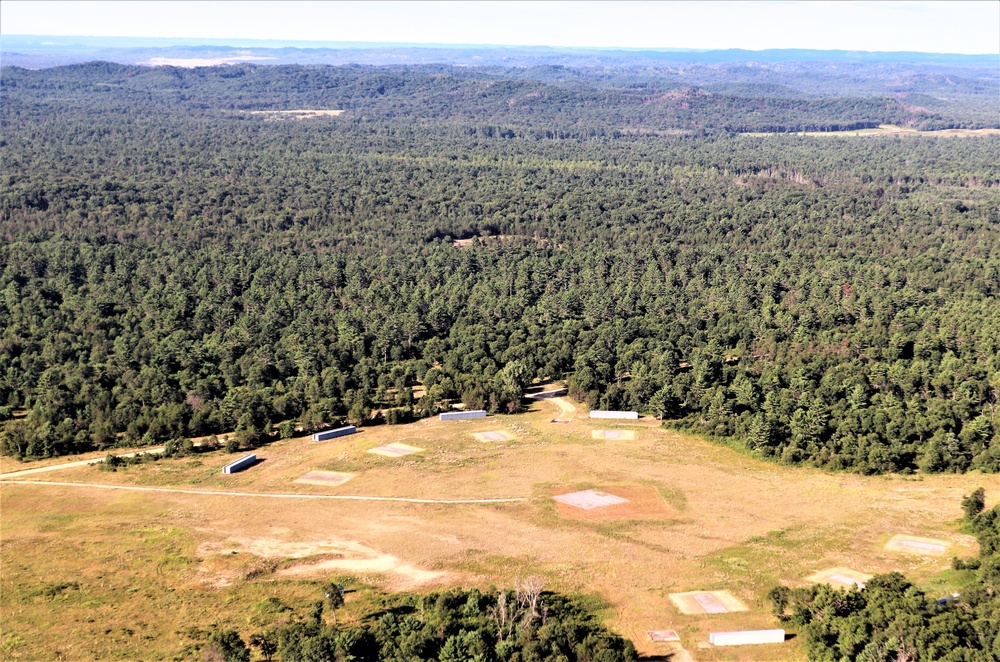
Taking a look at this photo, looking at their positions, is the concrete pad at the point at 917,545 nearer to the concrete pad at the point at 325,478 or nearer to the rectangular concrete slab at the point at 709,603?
the rectangular concrete slab at the point at 709,603

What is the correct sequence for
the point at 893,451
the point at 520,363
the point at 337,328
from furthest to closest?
the point at 337,328, the point at 520,363, the point at 893,451

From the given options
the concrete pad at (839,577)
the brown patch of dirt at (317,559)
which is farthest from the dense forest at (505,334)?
the brown patch of dirt at (317,559)

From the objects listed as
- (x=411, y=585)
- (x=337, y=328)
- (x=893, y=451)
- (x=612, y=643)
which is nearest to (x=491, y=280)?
(x=337, y=328)

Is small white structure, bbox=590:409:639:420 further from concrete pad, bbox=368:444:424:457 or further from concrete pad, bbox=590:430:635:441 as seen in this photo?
concrete pad, bbox=368:444:424:457

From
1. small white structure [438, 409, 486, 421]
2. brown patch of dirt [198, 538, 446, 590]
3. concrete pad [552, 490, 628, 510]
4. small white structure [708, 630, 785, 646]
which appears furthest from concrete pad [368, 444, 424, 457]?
small white structure [708, 630, 785, 646]

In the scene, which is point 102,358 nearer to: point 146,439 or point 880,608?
point 146,439

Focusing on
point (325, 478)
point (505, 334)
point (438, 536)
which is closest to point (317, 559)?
point (438, 536)

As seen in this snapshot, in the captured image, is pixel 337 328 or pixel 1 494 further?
pixel 337 328

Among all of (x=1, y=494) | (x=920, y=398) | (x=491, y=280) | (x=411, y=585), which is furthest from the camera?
(x=491, y=280)
